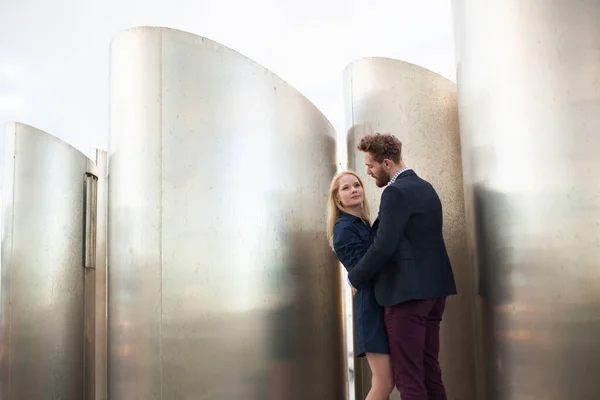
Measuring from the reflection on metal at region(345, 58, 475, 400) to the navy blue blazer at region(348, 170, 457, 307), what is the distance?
1070 mm

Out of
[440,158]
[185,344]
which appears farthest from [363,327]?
[440,158]

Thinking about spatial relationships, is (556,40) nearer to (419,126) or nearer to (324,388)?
(419,126)

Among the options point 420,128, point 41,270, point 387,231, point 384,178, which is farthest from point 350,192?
point 41,270

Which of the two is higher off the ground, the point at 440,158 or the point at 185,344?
the point at 440,158

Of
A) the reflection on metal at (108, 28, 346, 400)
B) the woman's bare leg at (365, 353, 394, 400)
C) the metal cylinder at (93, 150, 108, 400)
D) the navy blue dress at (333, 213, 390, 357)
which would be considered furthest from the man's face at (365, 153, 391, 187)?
the metal cylinder at (93, 150, 108, 400)

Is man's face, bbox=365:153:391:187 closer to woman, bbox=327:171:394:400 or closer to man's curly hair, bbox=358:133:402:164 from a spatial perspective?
man's curly hair, bbox=358:133:402:164

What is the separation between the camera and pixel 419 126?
12.8 ft

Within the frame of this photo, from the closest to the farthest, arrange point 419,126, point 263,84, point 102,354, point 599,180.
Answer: point 599,180 < point 263,84 < point 419,126 < point 102,354

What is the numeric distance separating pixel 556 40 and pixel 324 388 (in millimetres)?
2036

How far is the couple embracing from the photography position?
270cm

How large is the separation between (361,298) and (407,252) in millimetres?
294

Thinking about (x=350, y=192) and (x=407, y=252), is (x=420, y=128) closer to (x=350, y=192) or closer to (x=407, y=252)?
(x=350, y=192)

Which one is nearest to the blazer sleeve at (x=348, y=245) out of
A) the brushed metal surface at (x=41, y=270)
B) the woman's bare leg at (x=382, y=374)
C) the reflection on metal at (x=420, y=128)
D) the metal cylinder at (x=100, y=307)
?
the woman's bare leg at (x=382, y=374)

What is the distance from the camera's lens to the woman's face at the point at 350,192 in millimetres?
3082
